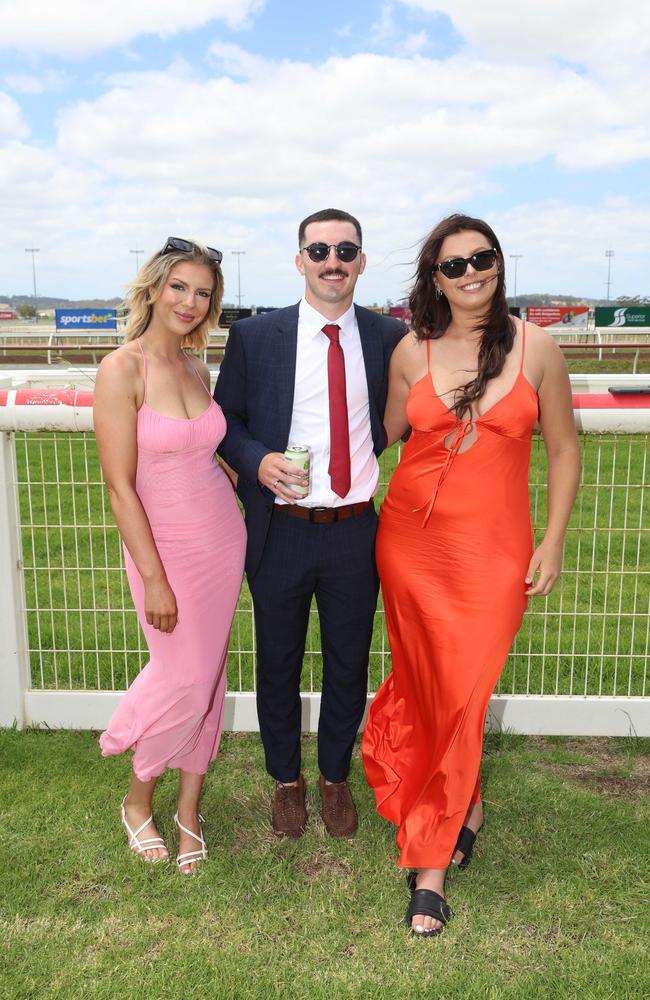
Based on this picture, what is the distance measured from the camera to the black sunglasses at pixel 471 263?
266 cm

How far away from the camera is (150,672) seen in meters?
2.97

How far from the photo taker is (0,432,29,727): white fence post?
374cm

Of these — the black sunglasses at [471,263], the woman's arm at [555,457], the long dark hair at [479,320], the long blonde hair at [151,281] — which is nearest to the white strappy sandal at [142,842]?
the woman's arm at [555,457]

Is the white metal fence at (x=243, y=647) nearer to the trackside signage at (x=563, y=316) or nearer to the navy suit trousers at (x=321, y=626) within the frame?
the navy suit trousers at (x=321, y=626)

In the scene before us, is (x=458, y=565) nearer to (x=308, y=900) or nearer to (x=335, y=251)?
(x=335, y=251)

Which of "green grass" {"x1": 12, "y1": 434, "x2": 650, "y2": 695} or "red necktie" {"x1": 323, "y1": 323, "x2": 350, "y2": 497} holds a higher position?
"red necktie" {"x1": 323, "y1": 323, "x2": 350, "y2": 497}

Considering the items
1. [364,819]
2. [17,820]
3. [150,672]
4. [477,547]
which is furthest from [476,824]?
[17,820]

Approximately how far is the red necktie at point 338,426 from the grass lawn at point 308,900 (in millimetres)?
1428

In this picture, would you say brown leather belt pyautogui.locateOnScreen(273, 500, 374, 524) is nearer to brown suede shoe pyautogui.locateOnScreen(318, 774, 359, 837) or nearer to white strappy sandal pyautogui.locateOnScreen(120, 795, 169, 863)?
brown suede shoe pyautogui.locateOnScreen(318, 774, 359, 837)

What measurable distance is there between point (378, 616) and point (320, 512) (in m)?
1.79

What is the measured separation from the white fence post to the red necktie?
1.65m

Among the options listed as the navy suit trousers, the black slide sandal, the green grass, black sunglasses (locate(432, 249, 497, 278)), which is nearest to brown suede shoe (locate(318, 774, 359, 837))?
the navy suit trousers

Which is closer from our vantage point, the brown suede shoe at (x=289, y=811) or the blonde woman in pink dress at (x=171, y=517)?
the blonde woman in pink dress at (x=171, y=517)

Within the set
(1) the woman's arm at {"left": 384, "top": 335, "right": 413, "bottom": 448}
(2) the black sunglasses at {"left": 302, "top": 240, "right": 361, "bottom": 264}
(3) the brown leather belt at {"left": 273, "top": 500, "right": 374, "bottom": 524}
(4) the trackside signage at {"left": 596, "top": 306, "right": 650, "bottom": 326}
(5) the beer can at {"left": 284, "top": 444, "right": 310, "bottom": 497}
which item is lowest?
(3) the brown leather belt at {"left": 273, "top": 500, "right": 374, "bottom": 524}
